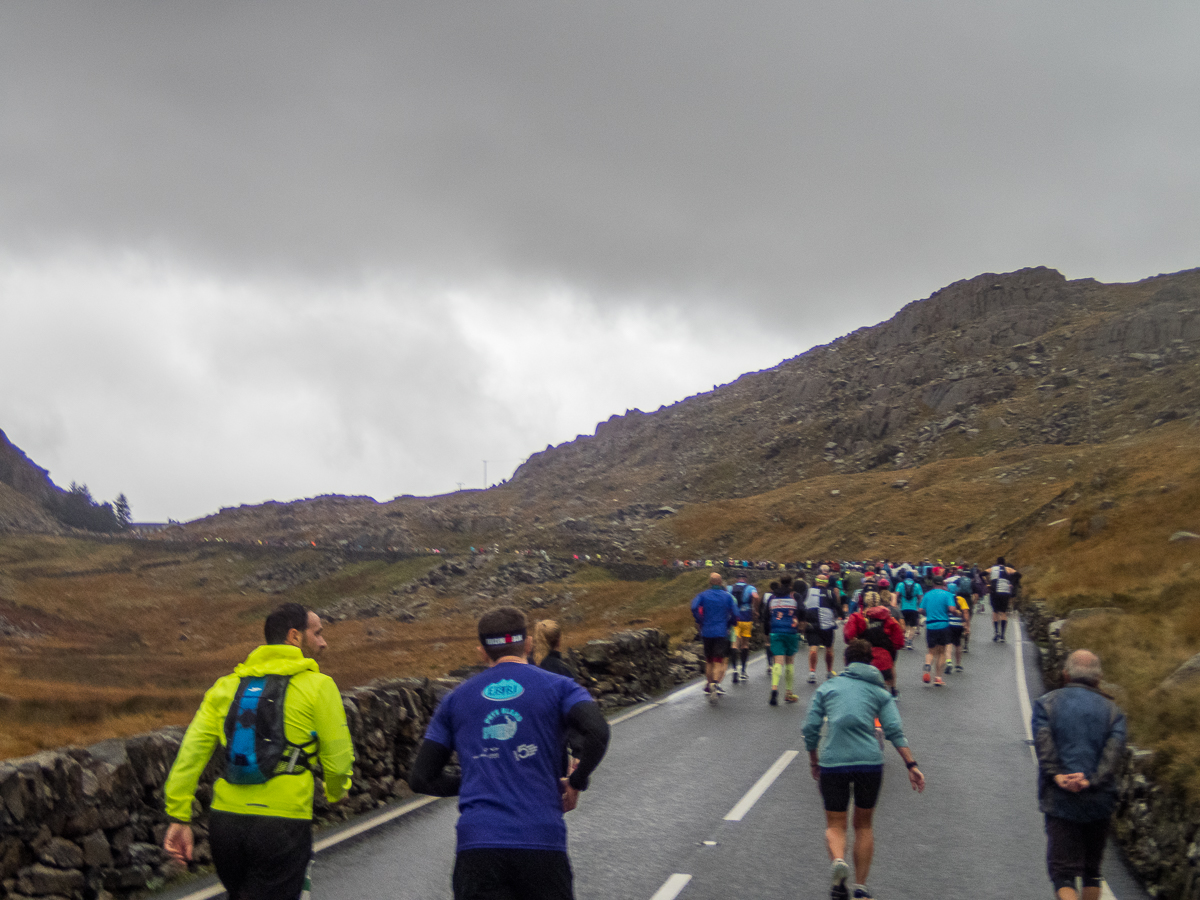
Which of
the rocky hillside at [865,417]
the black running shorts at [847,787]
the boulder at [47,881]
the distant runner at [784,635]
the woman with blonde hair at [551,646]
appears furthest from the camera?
the rocky hillside at [865,417]

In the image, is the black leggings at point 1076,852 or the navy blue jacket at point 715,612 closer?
the black leggings at point 1076,852

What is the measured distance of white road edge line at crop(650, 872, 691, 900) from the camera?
6.64 metres

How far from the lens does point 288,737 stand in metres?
4.24

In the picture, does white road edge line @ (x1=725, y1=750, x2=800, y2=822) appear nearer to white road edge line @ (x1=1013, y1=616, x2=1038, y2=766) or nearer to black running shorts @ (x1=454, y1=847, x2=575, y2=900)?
white road edge line @ (x1=1013, y1=616, x2=1038, y2=766)

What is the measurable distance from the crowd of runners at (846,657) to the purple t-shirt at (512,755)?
11.0 ft

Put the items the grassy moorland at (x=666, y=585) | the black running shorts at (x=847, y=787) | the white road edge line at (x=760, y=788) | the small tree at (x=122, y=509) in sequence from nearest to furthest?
the black running shorts at (x=847, y=787), the white road edge line at (x=760, y=788), the grassy moorland at (x=666, y=585), the small tree at (x=122, y=509)

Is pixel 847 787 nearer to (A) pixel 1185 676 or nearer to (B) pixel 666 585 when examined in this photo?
(A) pixel 1185 676

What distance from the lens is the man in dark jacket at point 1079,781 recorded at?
224 inches

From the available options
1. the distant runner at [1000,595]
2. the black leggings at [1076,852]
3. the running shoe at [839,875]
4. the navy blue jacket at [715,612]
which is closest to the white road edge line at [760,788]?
the running shoe at [839,875]

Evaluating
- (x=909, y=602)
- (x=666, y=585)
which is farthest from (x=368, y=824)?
(x=666, y=585)

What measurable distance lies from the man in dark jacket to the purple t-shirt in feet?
11.7

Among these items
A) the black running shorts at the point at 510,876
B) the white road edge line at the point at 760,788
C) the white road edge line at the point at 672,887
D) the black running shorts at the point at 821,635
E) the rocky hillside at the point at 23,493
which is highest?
the rocky hillside at the point at 23,493

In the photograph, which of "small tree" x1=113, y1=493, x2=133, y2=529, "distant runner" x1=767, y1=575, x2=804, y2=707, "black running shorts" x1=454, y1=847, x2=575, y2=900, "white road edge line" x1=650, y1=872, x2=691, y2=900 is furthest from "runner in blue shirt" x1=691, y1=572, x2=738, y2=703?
"small tree" x1=113, y1=493, x2=133, y2=529

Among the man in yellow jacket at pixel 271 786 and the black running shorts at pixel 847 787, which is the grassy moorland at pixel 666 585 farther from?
the man in yellow jacket at pixel 271 786
